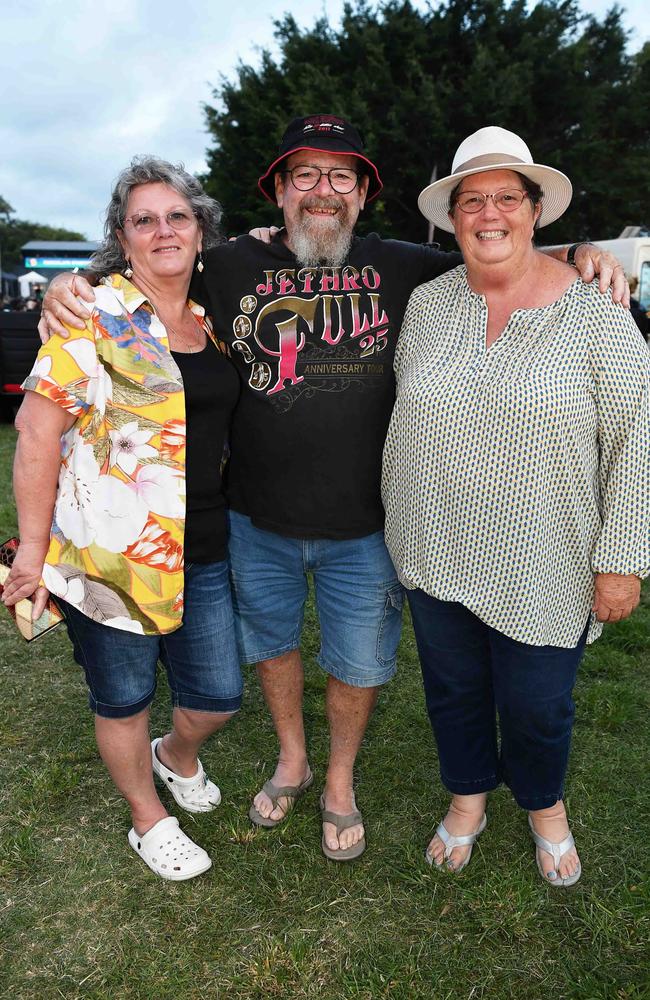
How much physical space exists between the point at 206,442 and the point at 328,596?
26.1 inches

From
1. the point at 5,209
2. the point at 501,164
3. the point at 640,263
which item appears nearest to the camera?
the point at 501,164

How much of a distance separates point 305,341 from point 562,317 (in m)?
0.77

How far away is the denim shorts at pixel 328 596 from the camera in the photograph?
255cm

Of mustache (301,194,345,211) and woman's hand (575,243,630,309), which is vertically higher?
mustache (301,194,345,211)

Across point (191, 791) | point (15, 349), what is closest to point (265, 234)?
point (191, 791)

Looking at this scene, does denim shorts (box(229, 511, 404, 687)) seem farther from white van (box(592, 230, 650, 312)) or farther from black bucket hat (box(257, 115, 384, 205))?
white van (box(592, 230, 650, 312))

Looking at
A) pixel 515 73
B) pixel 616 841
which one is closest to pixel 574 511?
pixel 616 841

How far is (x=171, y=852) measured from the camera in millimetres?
2531

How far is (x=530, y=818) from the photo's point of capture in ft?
8.57

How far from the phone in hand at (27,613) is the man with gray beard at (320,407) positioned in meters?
0.61

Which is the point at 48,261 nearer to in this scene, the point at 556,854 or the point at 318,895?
the point at 318,895

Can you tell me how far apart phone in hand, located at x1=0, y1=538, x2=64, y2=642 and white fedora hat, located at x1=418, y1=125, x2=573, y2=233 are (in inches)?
63.4

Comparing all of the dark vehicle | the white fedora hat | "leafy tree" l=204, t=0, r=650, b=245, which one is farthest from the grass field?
"leafy tree" l=204, t=0, r=650, b=245

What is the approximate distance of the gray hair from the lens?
7.72 feet
